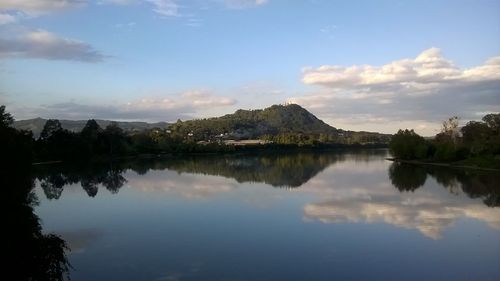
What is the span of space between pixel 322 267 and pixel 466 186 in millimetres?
31674

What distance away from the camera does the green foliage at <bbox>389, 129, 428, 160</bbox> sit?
77688 mm

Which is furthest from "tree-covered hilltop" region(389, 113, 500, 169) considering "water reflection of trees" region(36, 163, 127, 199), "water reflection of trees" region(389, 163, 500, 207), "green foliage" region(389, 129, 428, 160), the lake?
"water reflection of trees" region(36, 163, 127, 199)

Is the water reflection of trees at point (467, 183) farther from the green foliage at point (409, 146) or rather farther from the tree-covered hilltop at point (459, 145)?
the green foliage at point (409, 146)

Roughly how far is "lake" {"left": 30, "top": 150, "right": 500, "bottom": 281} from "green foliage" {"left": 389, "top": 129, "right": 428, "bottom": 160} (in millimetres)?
38350

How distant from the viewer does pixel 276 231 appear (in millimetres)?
20688

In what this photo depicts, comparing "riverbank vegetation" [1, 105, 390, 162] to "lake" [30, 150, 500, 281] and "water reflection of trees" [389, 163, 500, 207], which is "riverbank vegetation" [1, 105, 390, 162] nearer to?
"lake" [30, 150, 500, 281]

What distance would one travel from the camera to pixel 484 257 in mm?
16531

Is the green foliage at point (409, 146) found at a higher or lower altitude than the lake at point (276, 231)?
higher

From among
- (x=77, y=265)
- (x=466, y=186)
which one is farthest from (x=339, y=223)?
(x=466, y=186)

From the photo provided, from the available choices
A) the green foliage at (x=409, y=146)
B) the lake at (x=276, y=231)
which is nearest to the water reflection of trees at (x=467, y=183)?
the lake at (x=276, y=231)

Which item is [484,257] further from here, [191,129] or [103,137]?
[191,129]

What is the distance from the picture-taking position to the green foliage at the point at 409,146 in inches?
3059

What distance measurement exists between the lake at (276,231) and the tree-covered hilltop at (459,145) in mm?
27775

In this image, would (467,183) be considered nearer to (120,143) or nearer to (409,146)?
(409,146)
